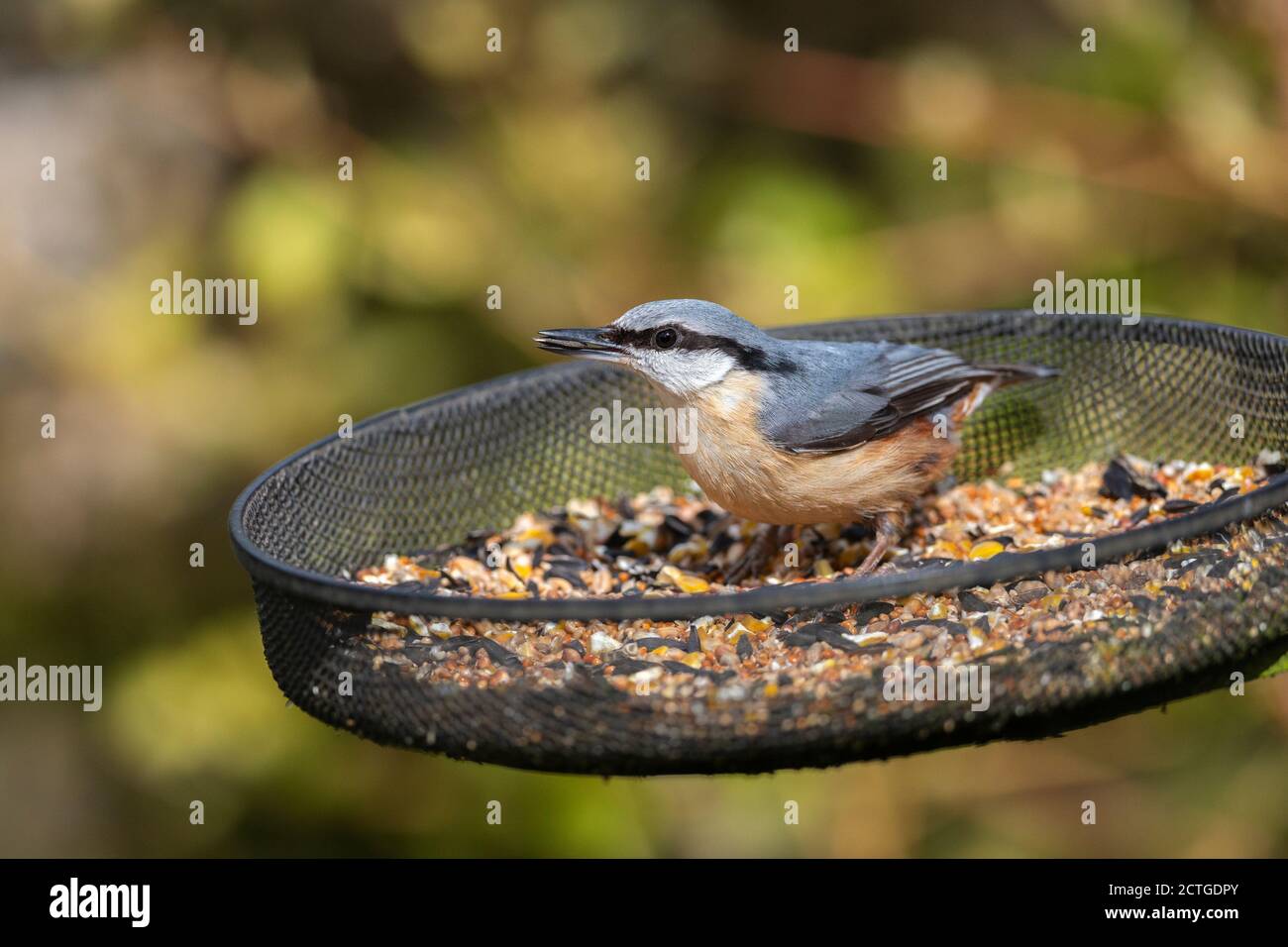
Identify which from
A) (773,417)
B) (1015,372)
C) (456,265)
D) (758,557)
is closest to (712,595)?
(773,417)

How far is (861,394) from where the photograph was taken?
358 cm

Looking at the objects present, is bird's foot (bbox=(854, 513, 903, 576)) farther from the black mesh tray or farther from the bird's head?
the black mesh tray

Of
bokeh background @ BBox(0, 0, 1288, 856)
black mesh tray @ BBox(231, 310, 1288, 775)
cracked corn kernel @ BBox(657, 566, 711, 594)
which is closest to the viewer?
black mesh tray @ BBox(231, 310, 1288, 775)

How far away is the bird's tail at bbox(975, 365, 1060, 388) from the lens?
388 centimetres

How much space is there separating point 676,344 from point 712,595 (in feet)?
3.84

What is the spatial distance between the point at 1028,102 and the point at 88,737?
5.25m

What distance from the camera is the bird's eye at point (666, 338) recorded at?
3.45m

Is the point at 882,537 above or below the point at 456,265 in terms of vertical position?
below

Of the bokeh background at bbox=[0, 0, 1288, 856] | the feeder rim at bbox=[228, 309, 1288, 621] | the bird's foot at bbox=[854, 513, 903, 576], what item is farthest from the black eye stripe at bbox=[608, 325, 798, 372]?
the bokeh background at bbox=[0, 0, 1288, 856]

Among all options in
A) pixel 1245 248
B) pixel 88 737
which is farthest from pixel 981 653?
pixel 88 737

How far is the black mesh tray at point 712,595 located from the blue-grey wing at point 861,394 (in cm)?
51

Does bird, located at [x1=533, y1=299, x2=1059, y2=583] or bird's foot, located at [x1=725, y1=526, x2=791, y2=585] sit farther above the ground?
bird, located at [x1=533, y1=299, x2=1059, y2=583]

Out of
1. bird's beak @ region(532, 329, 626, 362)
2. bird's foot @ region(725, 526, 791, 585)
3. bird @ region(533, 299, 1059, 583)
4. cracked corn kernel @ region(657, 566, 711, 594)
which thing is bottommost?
cracked corn kernel @ region(657, 566, 711, 594)

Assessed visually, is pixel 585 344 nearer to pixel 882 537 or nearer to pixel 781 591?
pixel 882 537
